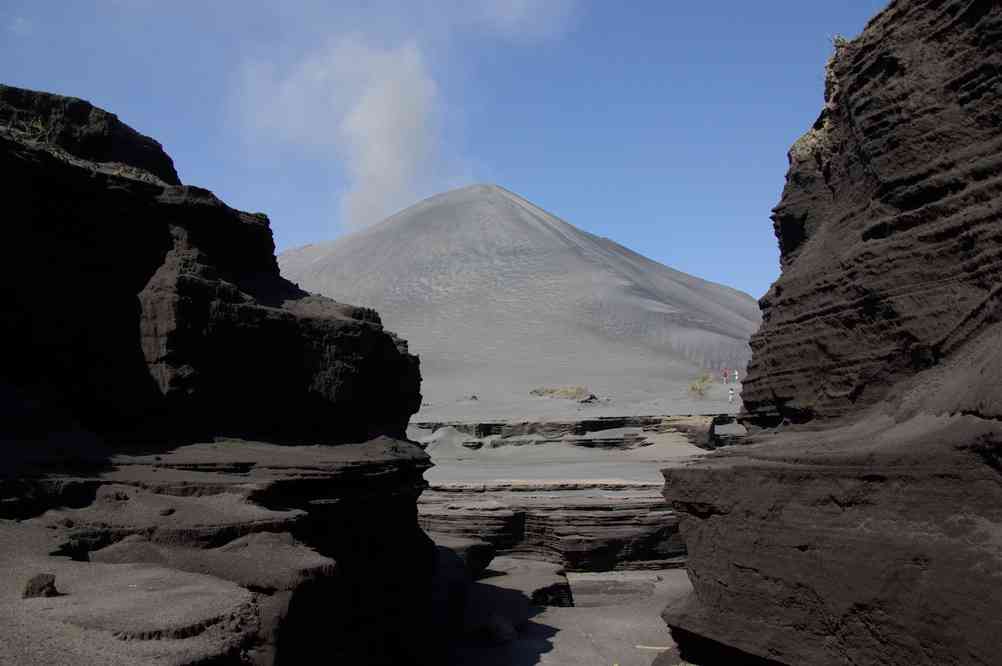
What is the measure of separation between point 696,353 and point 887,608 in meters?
63.6

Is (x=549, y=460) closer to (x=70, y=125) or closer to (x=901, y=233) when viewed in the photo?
(x=70, y=125)

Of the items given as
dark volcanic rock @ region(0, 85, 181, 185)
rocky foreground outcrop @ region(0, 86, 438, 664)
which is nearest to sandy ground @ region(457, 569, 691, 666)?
rocky foreground outcrop @ region(0, 86, 438, 664)

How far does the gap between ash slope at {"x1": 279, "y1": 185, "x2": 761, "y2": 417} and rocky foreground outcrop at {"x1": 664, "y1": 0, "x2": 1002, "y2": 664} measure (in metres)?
29.5

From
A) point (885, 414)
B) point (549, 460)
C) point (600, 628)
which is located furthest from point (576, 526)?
point (549, 460)

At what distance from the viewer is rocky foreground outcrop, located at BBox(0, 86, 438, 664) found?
15.1ft

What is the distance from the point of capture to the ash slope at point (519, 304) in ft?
187

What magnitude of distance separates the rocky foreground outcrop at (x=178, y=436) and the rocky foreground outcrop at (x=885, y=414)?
119 inches

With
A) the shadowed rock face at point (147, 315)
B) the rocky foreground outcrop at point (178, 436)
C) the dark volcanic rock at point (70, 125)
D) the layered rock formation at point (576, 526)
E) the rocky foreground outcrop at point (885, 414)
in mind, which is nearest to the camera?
the rocky foreground outcrop at point (885, 414)

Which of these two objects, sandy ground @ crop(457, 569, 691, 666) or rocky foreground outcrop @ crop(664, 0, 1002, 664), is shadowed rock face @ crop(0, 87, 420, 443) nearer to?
sandy ground @ crop(457, 569, 691, 666)

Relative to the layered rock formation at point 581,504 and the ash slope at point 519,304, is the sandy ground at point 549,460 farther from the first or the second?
the ash slope at point 519,304

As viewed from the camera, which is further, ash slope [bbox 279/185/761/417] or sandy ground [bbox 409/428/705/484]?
ash slope [bbox 279/185/761/417]

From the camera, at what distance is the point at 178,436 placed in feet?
25.0

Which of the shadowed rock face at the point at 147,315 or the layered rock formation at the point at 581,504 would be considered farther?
the layered rock formation at the point at 581,504

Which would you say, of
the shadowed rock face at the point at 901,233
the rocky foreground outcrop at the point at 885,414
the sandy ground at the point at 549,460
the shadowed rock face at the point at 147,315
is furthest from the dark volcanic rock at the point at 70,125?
the sandy ground at the point at 549,460
